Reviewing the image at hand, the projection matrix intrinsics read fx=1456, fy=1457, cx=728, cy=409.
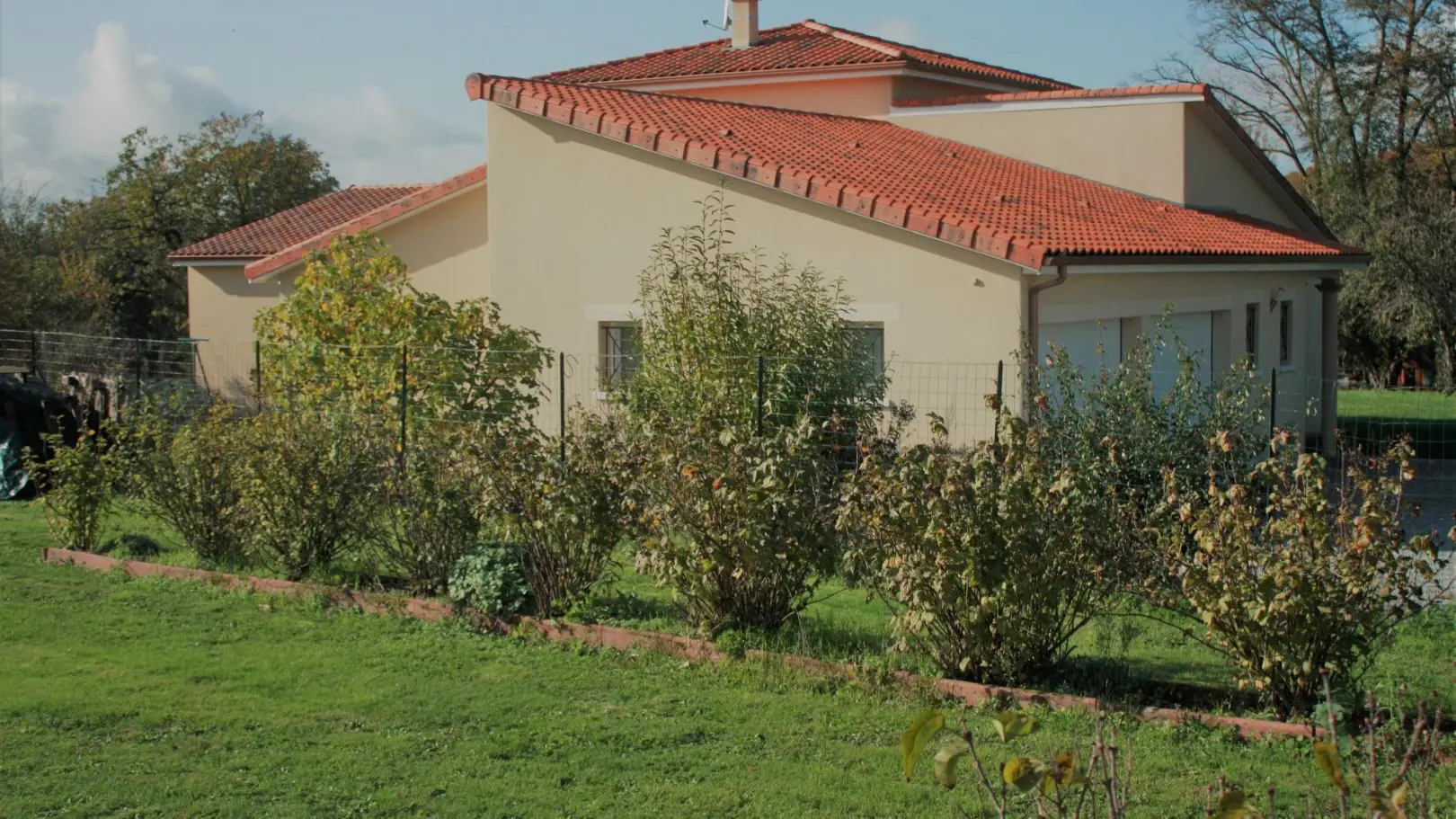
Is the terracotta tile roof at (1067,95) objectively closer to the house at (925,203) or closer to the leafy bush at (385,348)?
the house at (925,203)

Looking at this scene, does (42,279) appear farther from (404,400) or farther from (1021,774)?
(1021,774)

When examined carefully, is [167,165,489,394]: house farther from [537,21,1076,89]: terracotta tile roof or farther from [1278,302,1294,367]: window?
[1278,302,1294,367]: window

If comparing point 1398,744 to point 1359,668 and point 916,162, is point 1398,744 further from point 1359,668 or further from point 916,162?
point 916,162

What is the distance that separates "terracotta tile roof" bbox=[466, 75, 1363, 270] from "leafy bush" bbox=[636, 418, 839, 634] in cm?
596

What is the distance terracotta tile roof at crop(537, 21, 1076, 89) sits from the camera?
73.7ft

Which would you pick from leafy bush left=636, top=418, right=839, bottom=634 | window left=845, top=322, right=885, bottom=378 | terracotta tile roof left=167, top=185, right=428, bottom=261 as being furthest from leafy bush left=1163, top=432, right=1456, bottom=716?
terracotta tile roof left=167, top=185, right=428, bottom=261

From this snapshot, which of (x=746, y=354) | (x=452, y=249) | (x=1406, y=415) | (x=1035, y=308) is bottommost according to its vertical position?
(x=1406, y=415)

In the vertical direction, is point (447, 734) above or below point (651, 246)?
below

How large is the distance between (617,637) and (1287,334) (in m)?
16.3

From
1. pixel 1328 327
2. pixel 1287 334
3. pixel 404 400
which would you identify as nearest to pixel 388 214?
pixel 404 400

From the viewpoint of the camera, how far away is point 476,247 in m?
20.1

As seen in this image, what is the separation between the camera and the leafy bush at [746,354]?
1191 cm

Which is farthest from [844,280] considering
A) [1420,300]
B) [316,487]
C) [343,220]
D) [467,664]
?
[1420,300]

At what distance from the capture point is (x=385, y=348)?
1327 cm
